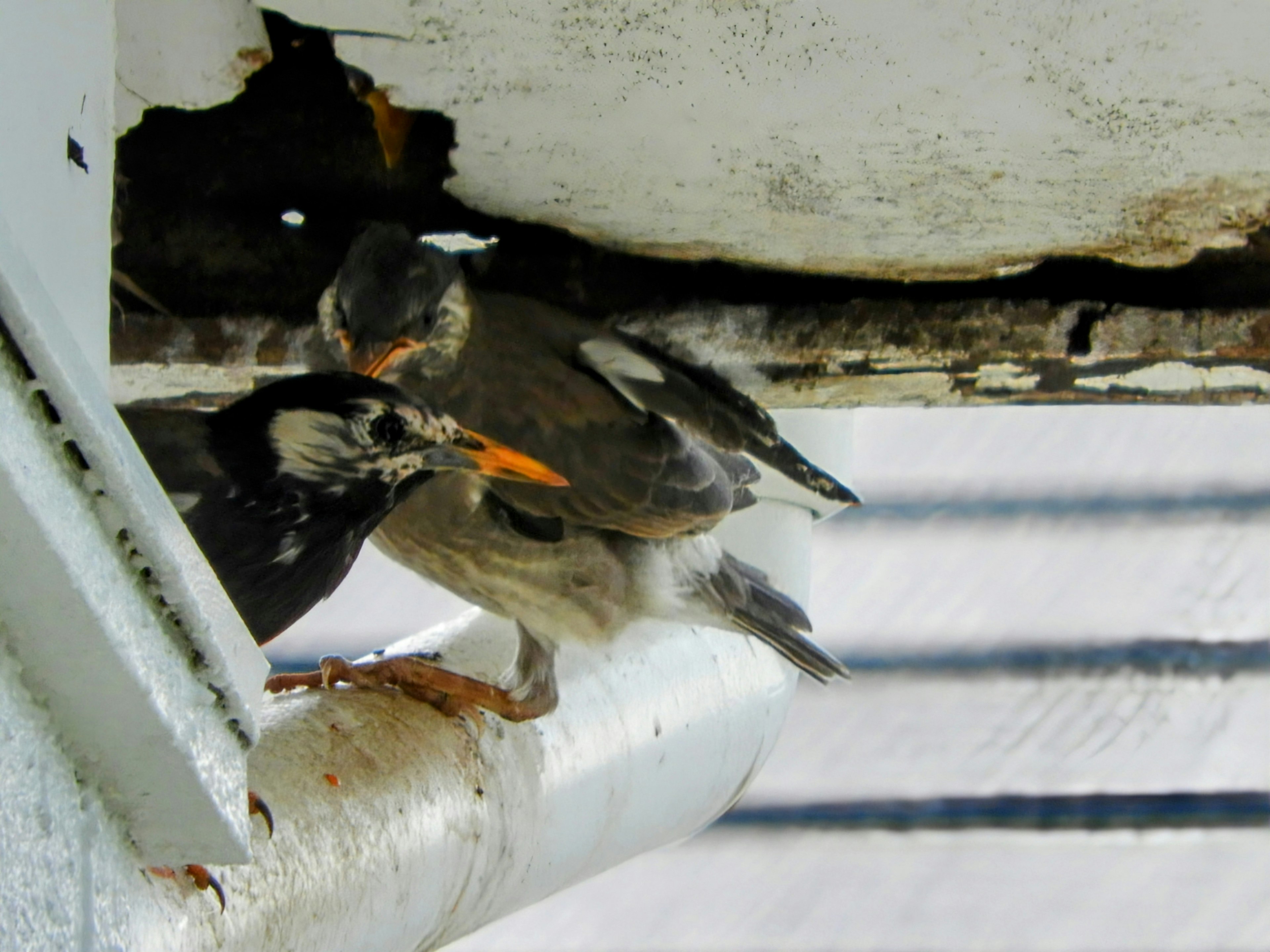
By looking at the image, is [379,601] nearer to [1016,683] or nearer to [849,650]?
[849,650]

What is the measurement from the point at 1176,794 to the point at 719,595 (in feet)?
4.71

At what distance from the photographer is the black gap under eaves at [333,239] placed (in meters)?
1.07

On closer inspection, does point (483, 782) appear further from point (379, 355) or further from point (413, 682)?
point (379, 355)

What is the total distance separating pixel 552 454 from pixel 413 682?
25 cm

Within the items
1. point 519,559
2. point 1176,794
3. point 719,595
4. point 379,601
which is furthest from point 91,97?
point 1176,794

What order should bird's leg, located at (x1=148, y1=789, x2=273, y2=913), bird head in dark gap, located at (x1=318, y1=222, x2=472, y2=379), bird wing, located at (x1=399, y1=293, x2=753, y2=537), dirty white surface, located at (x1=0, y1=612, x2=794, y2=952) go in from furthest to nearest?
bird wing, located at (x1=399, y1=293, x2=753, y2=537)
bird head in dark gap, located at (x1=318, y1=222, x2=472, y2=379)
bird's leg, located at (x1=148, y1=789, x2=273, y2=913)
dirty white surface, located at (x1=0, y1=612, x2=794, y2=952)

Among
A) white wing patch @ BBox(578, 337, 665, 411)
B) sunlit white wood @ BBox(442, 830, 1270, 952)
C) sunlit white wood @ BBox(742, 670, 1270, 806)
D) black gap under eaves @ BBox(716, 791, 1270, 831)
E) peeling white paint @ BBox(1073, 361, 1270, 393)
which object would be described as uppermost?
peeling white paint @ BBox(1073, 361, 1270, 393)

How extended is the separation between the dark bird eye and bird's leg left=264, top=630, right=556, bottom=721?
0.85 feet

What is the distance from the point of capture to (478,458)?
1106 mm

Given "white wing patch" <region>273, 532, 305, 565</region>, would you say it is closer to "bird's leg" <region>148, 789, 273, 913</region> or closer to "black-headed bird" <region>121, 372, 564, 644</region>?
"black-headed bird" <region>121, 372, 564, 644</region>

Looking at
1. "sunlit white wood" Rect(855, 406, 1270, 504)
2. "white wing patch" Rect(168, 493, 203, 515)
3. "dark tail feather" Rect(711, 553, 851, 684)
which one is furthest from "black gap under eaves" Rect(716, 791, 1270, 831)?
"white wing patch" Rect(168, 493, 203, 515)

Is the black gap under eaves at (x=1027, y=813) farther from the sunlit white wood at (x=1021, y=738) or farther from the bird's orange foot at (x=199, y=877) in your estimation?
the bird's orange foot at (x=199, y=877)

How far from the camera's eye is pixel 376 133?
3.51ft

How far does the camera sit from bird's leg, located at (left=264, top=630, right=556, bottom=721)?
1271 mm
